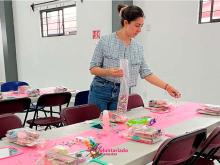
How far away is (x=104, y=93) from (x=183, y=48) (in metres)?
2.20

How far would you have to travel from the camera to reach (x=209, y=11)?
3840 mm

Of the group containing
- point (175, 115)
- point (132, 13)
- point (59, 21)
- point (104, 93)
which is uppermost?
point (59, 21)

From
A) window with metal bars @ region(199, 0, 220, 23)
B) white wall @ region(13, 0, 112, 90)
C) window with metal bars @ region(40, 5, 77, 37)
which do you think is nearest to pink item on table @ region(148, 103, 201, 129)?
window with metal bars @ region(199, 0, 220, 23)

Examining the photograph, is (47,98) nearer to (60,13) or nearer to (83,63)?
(83,63)

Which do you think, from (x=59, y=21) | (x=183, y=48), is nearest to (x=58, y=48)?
(x=59, y=21)

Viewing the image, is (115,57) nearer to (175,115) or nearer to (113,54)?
(113,54)

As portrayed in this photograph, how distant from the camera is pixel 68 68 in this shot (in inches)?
226

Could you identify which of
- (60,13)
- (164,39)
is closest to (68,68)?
(60,13)

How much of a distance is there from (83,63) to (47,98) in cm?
230

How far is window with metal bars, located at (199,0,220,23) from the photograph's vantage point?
377 centimetres

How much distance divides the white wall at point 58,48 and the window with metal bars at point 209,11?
5.22 feet

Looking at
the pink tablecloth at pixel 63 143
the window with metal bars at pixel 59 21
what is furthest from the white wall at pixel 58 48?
the pink tablecloth at pixel 63 143

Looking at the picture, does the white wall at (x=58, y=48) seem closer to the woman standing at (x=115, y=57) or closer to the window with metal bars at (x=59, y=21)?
the window with metal bars at (x=59, y=21)

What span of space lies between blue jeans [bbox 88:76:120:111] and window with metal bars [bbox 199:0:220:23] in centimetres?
227
